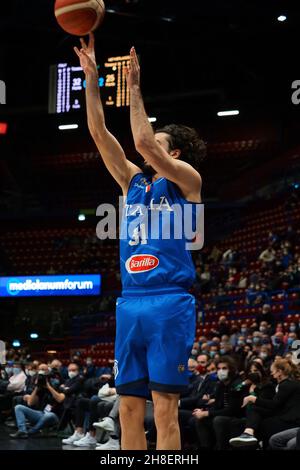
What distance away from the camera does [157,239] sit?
374 cm

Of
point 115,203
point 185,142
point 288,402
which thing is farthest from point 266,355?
point 115,203

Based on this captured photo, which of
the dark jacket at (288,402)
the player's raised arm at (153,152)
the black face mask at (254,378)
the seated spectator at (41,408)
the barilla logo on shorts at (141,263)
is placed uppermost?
the player's raised arm at (153,152)

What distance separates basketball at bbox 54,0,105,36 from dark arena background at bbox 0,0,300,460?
458cm

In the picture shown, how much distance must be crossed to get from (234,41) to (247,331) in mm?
7912

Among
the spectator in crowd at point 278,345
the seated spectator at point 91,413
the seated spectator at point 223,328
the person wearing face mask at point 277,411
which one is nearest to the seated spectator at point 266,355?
the spectator in crowd at point 278,345

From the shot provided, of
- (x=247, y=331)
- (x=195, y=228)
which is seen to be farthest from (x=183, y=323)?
(x=247, y=331)

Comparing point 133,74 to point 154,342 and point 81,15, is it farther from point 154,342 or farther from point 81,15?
point 154,342

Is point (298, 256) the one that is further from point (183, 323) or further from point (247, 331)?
point (183, 323)

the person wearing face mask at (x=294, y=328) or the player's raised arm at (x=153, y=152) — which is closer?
the player's raised arm at (x=153, y=152)

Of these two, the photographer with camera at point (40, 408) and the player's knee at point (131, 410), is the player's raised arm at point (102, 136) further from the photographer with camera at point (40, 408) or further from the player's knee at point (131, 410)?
the photographer with camera at point (40, 408)

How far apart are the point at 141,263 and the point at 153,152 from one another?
56 cm

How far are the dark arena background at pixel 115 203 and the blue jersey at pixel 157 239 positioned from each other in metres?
4.00

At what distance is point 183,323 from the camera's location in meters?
3.62

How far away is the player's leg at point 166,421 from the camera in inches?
138
